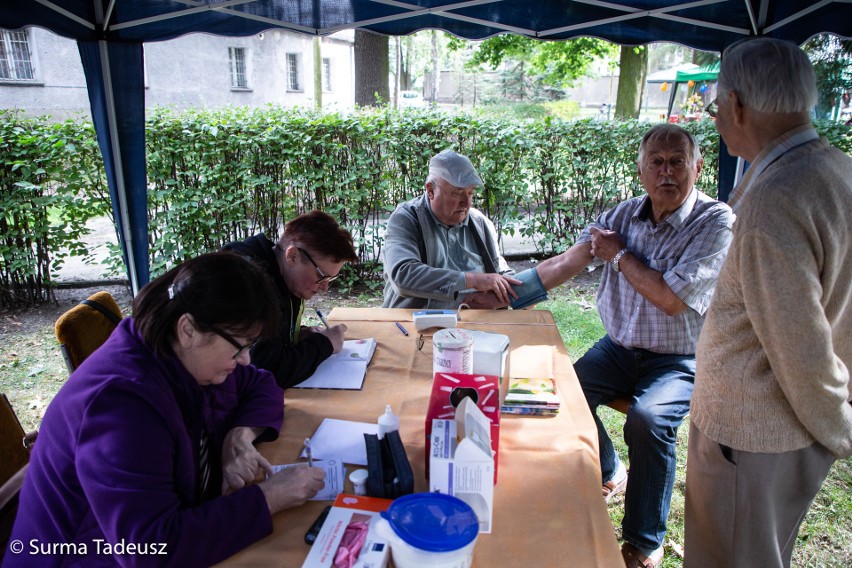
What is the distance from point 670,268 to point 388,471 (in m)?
1.67

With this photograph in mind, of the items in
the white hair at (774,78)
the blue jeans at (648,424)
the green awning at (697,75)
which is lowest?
the blue jeans at (648,424)

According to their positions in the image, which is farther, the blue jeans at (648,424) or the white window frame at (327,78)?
the white window frame at (327,78)

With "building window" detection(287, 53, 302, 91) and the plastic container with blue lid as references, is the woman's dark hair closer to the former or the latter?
the plastic container with blue lid

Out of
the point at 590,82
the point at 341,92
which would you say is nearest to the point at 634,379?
the point at 341,92

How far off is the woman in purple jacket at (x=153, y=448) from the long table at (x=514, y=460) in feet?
0.33

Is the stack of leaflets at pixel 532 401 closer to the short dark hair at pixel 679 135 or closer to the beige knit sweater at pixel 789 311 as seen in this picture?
the beige knit sweater at pixel 789 311

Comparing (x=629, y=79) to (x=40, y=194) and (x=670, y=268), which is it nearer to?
(x=670, y=268)

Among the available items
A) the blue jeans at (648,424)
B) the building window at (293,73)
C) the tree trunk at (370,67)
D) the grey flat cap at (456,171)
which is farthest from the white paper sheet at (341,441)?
the building window at (293,73)

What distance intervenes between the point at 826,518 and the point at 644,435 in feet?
3.67

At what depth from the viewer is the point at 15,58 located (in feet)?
47.7

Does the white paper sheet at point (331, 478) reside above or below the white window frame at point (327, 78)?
below

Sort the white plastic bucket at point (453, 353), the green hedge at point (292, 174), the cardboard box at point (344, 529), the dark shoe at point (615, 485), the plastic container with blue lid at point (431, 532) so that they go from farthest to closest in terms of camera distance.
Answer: the green hedge at point (292, 174) → the dark shoe at point (615, 485) → the white plastic bucket at point (453, 353) → the cardboard box at point (344, 529) → the plastic container with blue lid at point (431, 532)

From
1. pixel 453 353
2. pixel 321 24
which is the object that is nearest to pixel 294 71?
pixel 321 24

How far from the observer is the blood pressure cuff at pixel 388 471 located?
122 centimetres
